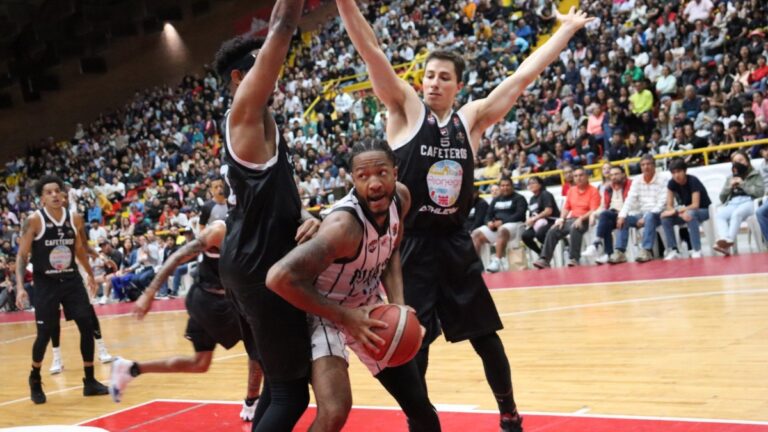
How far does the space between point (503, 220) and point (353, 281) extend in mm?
9980

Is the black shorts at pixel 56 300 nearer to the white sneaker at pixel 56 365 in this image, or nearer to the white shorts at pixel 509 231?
the white sneaker at pixel 56 365

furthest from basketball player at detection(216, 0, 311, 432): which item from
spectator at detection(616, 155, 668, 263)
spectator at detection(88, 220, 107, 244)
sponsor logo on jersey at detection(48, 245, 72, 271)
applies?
spectator at detection(88, 220, 107, 244)

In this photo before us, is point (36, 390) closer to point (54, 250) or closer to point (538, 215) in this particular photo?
point (54, 250)

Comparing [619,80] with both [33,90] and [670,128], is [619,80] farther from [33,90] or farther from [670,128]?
[33,90]

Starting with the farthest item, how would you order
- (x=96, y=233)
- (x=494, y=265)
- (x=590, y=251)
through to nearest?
(x=96, y=233), (x=494, y=265), (x=590, y=251)

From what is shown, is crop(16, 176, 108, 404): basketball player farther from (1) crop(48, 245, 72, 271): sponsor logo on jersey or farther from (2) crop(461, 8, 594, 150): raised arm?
(2) crop(461, 8, 594, 150): raised arm

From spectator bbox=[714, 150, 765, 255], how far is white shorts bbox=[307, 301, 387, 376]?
8.83 m

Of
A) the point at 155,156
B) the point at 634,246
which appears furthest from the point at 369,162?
the point at 155,156

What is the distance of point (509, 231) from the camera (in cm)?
1302

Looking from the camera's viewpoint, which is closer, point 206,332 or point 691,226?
point 206,332

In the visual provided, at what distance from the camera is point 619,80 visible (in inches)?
624

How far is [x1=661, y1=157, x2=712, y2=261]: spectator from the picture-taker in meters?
11.2

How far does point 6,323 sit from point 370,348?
1585cm

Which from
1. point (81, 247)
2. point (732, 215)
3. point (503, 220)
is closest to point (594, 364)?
point (81, 247)
